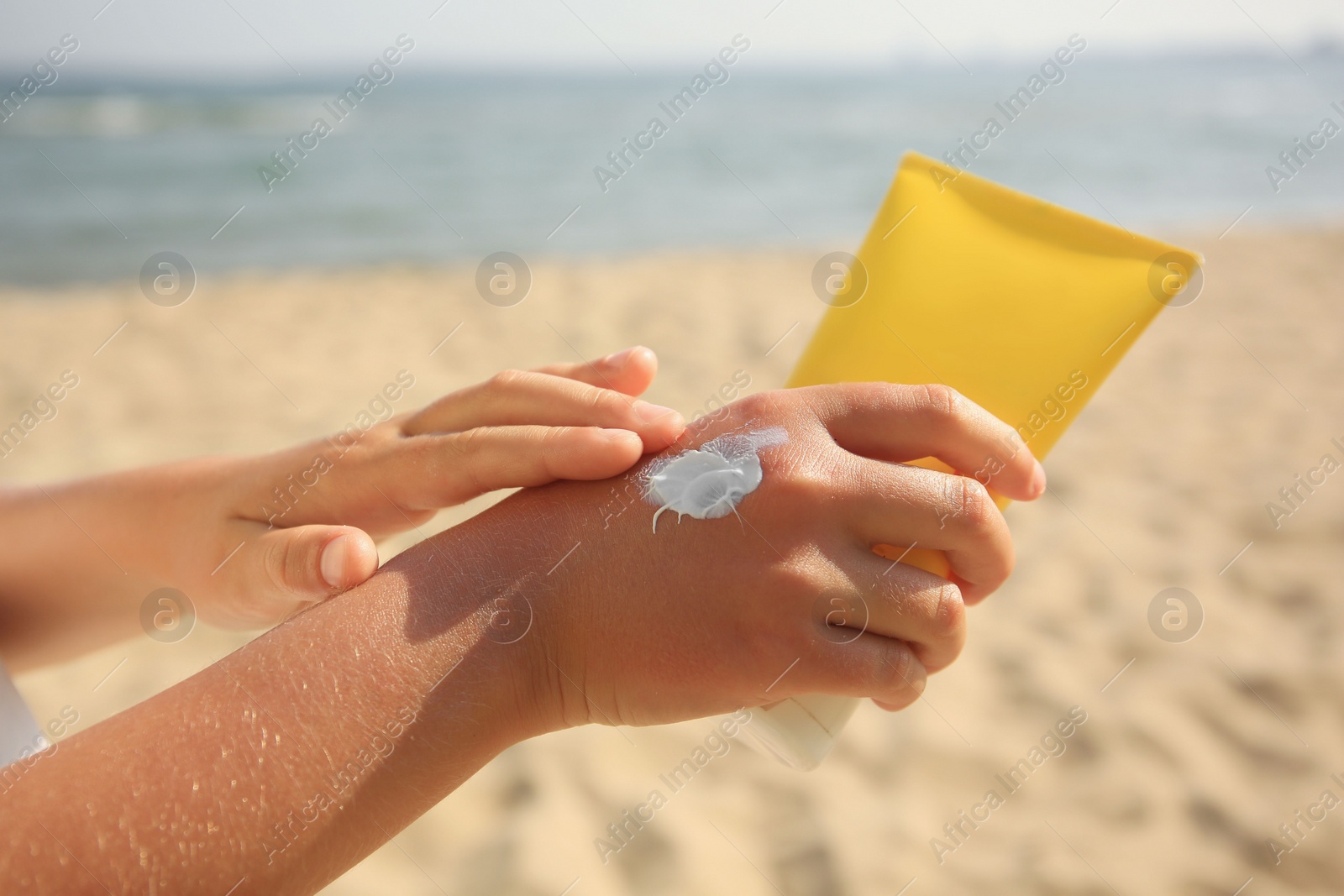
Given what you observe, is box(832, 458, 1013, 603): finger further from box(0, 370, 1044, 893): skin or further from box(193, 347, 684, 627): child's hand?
box(193, 347, 684, 627): child's hand

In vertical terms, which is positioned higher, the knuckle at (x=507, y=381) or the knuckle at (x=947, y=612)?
the knuckle at (x=947, y=612)

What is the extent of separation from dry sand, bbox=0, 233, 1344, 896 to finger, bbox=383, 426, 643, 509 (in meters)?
0.86

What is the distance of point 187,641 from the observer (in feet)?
7.73

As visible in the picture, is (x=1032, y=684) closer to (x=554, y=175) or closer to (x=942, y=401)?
(x=942, y=401)

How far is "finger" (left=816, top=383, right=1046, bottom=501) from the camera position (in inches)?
36.2

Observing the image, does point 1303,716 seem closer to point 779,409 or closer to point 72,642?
point 779,409

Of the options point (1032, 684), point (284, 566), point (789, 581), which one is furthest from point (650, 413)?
point (1032, 684)

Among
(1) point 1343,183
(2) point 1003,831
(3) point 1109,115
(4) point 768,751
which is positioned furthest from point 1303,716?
(3) point 1109,115

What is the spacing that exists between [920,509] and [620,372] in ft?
1.58

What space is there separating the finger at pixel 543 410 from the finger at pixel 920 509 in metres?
0.23

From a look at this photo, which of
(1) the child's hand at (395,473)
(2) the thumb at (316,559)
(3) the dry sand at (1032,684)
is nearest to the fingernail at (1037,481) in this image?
(1) the child's hand at (395,473)

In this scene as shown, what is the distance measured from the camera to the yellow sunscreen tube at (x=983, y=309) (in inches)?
36.5

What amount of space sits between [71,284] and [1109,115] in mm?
14282

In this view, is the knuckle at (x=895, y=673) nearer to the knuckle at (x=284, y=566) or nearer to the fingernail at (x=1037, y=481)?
the fingernail at (x=1037, y=481)
